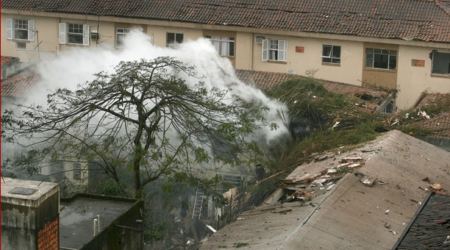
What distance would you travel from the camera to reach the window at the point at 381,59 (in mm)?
35625

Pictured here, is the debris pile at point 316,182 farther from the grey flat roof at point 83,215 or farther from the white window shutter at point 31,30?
the white window shutter at point 31,30

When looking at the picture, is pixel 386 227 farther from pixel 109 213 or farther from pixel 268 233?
pixel 109 213

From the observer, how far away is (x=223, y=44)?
37.9 metres

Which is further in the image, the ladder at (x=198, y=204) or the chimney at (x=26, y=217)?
the ladder at (x=198, y=204)

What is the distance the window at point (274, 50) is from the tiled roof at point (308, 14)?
910mm

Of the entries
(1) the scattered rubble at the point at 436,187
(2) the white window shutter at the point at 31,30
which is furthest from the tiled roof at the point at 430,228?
(2) the white window shutter at the point at 31,30

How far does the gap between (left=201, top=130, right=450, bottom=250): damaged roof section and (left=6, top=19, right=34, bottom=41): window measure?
20.5 meters

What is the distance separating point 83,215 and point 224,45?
2083 centimetres

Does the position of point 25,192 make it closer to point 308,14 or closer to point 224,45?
point 308,14

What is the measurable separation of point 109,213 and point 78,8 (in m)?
22.7

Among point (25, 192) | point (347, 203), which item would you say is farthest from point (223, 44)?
point (25, 192)

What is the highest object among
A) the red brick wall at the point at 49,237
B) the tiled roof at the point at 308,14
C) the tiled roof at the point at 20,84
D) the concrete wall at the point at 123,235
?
the tiled roof at the point at 308,14

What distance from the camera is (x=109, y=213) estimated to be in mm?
17953

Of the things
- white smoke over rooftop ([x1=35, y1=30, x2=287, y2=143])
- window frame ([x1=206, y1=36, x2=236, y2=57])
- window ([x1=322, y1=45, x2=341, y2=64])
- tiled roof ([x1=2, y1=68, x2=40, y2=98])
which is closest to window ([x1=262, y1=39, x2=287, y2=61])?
window frame ([x1=206, y1=36, x2=236, y2=57])
